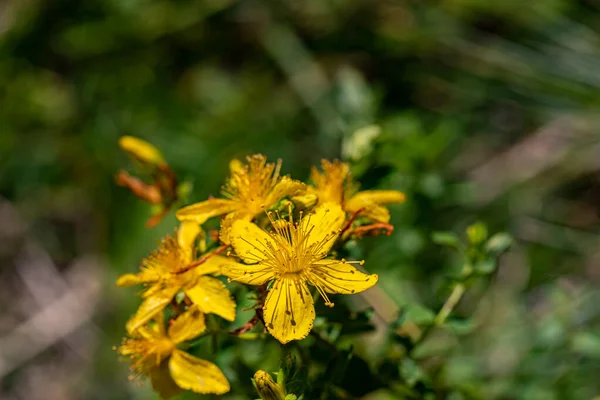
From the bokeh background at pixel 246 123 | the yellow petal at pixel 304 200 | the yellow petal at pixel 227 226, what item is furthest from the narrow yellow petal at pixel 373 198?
the bokeh background at pixel 246 123

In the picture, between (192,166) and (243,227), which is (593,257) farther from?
(243,227)

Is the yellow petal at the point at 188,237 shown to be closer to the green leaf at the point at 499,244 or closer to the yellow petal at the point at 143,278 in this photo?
the yellow petal at the point at 143,278

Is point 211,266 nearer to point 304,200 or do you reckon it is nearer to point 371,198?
point 304,200

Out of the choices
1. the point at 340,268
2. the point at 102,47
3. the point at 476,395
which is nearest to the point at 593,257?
the point at 476,395

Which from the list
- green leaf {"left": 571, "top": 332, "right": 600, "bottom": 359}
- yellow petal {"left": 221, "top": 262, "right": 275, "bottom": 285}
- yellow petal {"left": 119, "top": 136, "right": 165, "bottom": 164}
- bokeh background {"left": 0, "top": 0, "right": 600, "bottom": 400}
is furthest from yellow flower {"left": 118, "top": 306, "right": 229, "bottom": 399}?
bokeh background {"left": 0, "top": 0, "right": 600, "bottom": 400}

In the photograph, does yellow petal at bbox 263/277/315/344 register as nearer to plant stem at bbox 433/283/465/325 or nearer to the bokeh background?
plant stem at bbox 433/283/465/325

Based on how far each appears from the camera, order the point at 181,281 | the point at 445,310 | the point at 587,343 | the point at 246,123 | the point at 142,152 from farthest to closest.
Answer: the point at 246,123 → the point at 587,343 → the point at 142,152 → the point at 445,310 → the point at 181,281

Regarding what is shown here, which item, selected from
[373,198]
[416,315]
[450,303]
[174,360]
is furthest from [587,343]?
[174,360]
